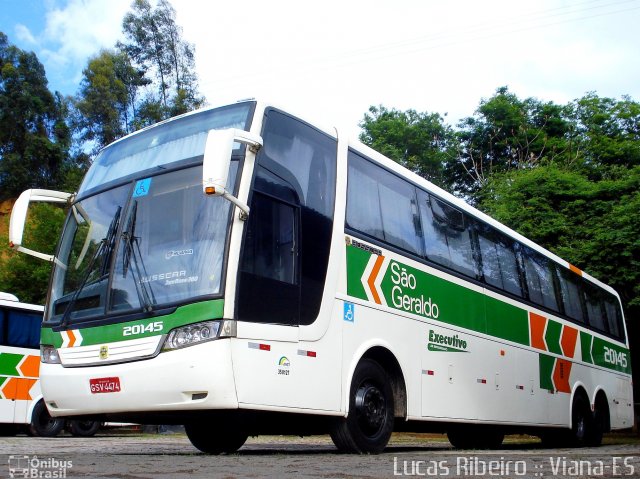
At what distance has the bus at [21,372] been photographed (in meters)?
17.2

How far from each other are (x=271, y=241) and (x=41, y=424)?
12663mm

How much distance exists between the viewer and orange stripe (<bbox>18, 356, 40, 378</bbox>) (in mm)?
17656

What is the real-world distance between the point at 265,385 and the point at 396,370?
2465 mm

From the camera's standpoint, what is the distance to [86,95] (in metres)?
50.6

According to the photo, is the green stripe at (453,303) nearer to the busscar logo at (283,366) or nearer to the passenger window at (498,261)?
the passenger window at (498,261)

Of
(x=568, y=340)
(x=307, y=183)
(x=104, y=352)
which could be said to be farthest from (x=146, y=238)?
(x=568, y=340)

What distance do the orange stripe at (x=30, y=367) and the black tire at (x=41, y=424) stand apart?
0.67 meters

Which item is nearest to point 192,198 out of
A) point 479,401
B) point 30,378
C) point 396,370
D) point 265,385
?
point 265,385

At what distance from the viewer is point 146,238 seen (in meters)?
7.62

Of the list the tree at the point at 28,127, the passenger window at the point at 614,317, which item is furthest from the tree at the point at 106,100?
the passenger window at the point at 614,317

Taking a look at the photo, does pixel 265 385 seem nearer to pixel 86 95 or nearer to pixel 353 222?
pixel 353 222

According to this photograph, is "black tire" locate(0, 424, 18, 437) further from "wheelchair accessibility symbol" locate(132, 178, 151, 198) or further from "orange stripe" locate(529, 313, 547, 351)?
"wheelchair accessibility symbol" locate(132, 178, 151, 198)

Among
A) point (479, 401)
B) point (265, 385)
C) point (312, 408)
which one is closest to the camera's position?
point (265, 385)

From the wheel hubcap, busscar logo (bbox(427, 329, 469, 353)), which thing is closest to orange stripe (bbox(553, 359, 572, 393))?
busscar logo (bbox(427, 329, 469, 353))
